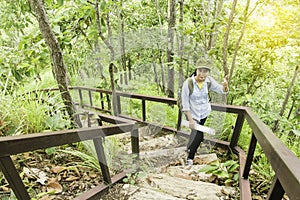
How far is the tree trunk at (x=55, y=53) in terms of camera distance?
1.88 m

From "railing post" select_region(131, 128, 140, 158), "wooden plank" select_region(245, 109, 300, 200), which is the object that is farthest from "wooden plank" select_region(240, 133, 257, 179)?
"railing post" select_region(131, 128, 140, 158)

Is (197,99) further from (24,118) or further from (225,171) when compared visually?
(24,118)

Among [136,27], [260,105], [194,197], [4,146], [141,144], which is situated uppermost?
[136,27]

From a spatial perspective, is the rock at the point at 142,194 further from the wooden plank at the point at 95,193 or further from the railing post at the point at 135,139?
the railing post at the point at 135,139

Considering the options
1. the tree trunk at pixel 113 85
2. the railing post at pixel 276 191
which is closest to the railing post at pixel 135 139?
the railing post at pixel 276 191

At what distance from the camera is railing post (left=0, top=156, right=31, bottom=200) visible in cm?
104

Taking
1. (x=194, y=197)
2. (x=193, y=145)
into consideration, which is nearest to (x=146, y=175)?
(x=194, y=197)

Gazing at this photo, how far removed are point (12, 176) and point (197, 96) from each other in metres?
1.97

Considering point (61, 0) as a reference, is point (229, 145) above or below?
below

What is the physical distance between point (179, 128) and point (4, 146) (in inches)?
101

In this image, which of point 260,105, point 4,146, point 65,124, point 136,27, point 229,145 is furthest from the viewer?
point 136,27

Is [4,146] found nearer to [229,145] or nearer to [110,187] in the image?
[110,187]

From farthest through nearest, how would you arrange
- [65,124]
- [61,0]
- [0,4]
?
[0,4], [65,124], [61,0]

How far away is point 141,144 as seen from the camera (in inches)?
132
